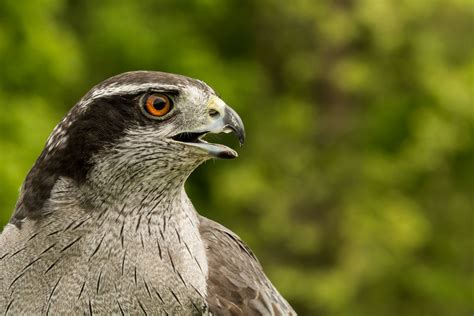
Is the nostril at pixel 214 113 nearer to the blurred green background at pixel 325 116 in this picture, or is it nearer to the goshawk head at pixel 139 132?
the goshawk head at pixel 139 132

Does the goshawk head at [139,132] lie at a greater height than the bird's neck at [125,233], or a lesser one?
greater

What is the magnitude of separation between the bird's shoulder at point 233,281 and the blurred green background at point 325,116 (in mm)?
8045

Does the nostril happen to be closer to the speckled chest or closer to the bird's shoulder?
the speckled chest

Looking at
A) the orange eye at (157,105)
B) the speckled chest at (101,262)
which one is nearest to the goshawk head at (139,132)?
the orange eye at (157,105)

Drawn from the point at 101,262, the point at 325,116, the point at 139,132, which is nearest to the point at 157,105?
the point at 139,132

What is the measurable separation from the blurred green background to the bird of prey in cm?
865

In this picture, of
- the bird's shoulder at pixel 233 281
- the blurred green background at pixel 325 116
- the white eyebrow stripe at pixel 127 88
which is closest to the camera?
the white eyebrow stripe at pixel 127 88

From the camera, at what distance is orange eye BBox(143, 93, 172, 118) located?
3910 mm

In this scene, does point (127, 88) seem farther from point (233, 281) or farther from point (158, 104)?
point (233, 281)

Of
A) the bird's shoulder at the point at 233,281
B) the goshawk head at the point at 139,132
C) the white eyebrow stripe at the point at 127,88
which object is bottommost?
the bird's shoulder at the point at 233,281

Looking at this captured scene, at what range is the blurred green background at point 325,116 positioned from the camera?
43.8ft

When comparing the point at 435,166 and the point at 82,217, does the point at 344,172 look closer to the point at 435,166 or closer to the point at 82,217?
the point at 435,166

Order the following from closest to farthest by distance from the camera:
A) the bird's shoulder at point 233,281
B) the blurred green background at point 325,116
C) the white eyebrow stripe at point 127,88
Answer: the white eyebrow stripe at point 127,88
the bird's shoulder at point 233,281
the blurred green background at point 325,116

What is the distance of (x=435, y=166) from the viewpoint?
14.5 m
